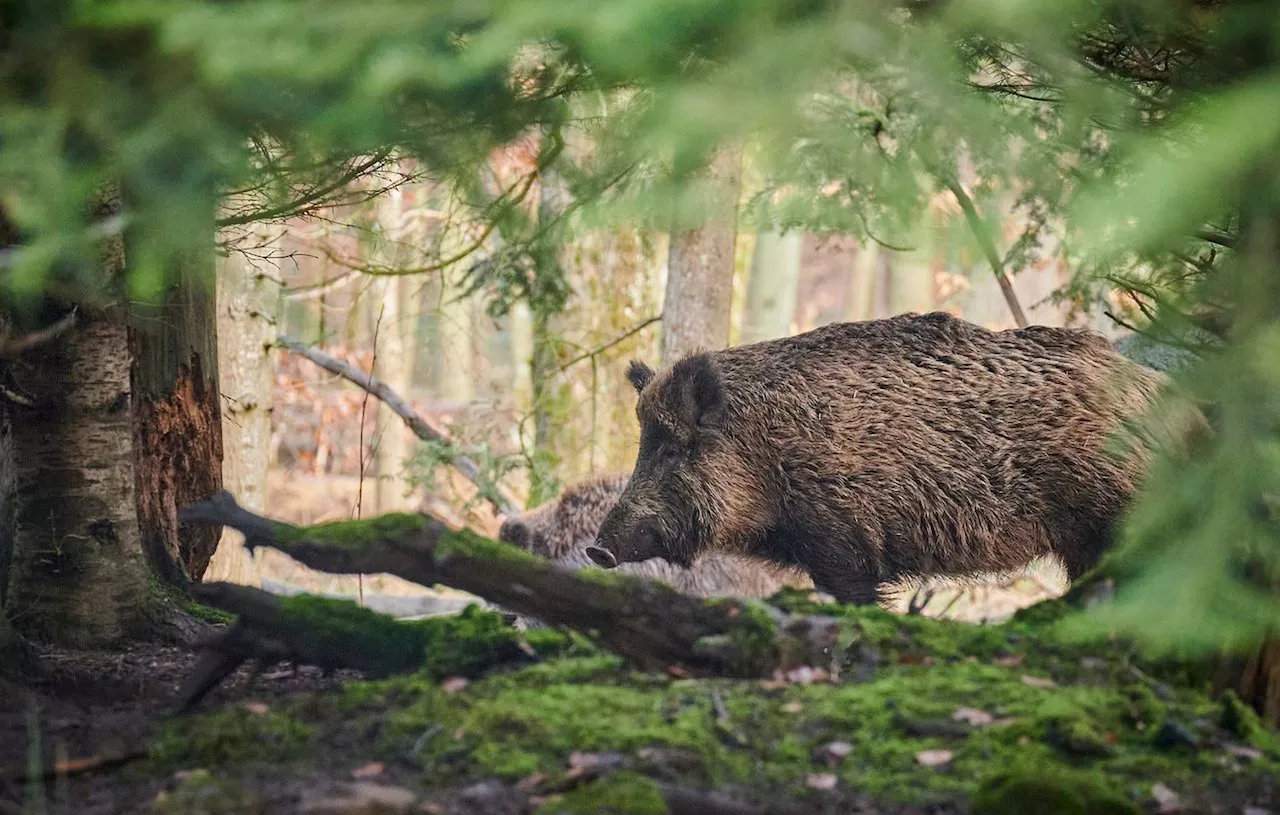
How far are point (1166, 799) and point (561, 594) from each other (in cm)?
192

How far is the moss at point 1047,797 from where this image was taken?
3.29 m

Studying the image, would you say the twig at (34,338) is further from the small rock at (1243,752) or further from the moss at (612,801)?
the small rock at (1243,752)

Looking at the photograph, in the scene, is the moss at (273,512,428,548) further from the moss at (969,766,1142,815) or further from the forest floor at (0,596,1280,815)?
the moss at (969,766,1142,815)

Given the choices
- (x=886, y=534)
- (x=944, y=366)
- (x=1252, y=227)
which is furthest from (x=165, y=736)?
(x=944, y=366)

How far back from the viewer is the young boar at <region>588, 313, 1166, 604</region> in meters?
6.50

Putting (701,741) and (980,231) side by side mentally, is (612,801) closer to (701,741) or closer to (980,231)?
(701,741)

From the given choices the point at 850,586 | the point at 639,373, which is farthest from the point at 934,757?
the point at 639,373

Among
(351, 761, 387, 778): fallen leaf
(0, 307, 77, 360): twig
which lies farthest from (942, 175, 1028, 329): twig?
(0, 307, 77, 360): twig

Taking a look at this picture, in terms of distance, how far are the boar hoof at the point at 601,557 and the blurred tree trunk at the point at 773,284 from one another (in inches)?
560

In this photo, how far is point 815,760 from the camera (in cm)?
380

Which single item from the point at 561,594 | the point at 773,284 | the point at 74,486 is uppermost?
the point at 773,284

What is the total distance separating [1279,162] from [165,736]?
3.52m

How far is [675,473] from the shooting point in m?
7.12

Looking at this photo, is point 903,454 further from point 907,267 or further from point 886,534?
point 907,267
